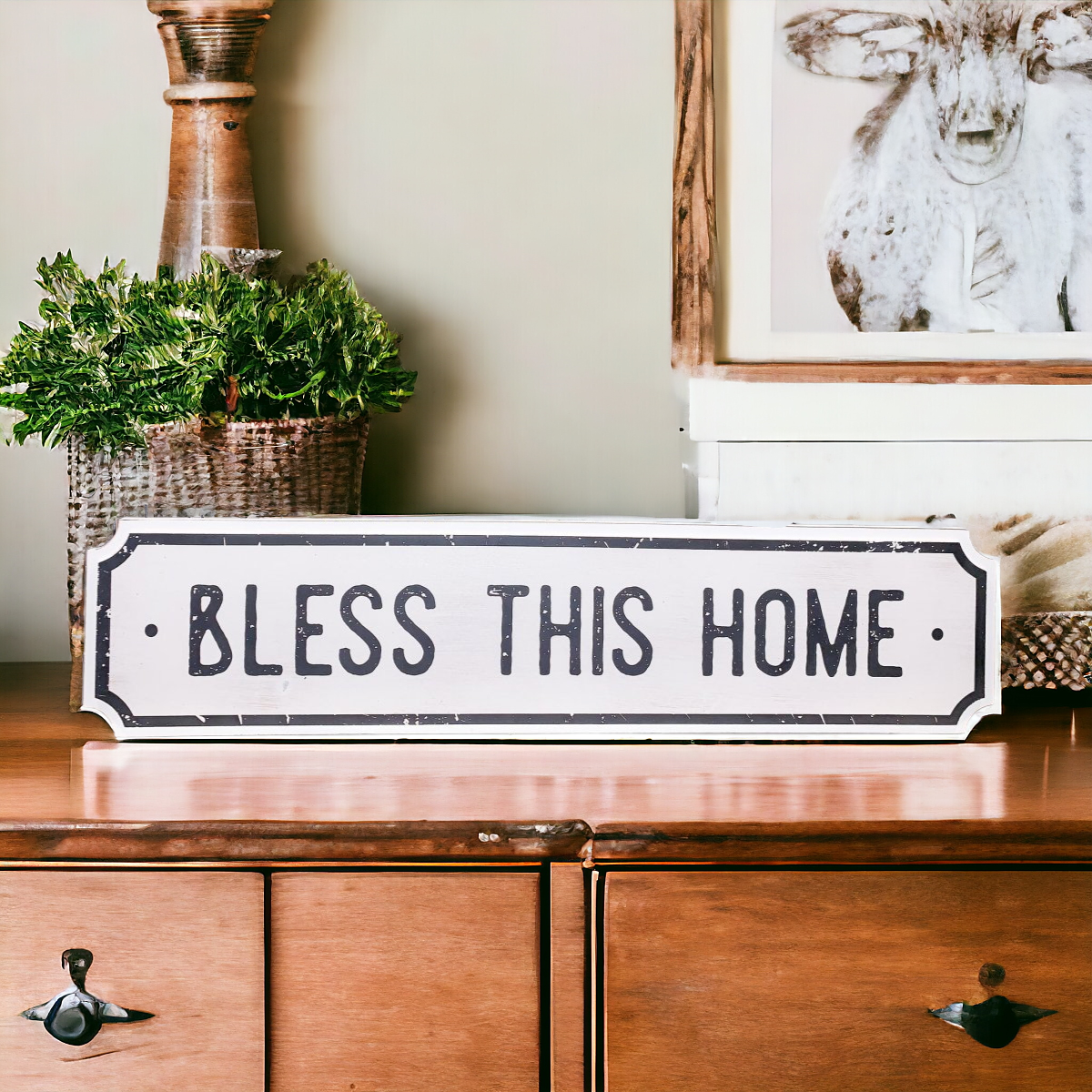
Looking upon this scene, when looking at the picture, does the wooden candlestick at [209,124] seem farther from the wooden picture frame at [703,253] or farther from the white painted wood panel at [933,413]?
the white painted wood panel at [933,413]

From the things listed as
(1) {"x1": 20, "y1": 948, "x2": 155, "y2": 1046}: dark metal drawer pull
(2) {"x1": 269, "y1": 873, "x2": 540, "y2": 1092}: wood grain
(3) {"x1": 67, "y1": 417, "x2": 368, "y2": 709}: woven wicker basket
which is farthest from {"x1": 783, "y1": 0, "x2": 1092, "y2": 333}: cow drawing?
(1) {"x1": 20, "y1": 948, "x2": 155, "y2": 1046}: dark metal drawer pull

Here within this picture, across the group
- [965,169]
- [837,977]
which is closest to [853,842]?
[837,977]

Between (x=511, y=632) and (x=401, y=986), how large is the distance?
0.84ft

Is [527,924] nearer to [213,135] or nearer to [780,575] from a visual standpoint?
[780,575]

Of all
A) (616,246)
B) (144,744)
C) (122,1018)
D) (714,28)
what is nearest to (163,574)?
(144,744)

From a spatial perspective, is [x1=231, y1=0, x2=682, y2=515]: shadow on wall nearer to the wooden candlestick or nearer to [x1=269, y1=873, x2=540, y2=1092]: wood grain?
the wooden candlestick

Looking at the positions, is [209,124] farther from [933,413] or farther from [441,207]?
[933,413]

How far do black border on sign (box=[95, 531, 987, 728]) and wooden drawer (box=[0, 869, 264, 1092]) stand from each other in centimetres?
17

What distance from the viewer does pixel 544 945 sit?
550mm

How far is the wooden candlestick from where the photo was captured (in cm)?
87

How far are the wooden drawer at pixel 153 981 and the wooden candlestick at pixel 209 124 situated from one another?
22.1 inches

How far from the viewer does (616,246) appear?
3.16ft

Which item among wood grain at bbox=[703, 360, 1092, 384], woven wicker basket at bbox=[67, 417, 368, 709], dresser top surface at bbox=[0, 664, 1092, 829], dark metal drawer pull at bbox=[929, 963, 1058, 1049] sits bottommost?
dark metal drawer pull at bbox=[929, 963, 1058, 1049]

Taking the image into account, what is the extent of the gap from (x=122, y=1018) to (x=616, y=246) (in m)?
0.78
